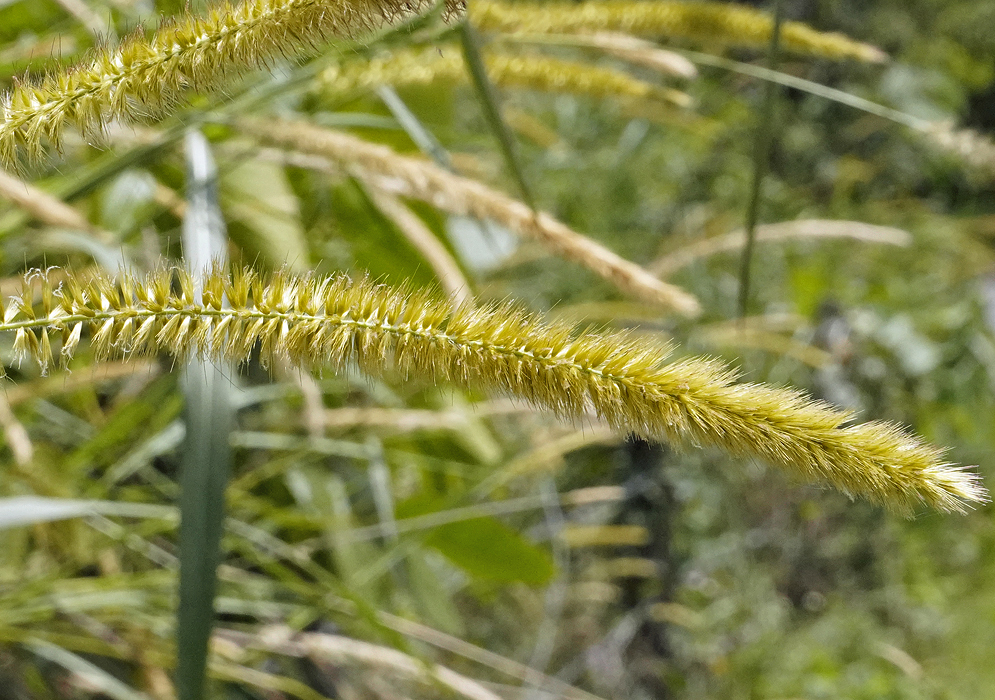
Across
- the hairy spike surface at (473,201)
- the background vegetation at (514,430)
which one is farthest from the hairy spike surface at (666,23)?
the hairy spike surface at (473,201)

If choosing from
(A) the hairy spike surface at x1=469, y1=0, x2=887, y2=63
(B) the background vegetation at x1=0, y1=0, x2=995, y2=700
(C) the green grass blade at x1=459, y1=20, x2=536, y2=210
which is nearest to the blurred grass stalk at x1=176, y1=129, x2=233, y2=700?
(B) the background vegetation at x1=0, y1=0, x2=995, y2=700

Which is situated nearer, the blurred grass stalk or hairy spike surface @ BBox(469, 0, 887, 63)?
the blurred grass stalk

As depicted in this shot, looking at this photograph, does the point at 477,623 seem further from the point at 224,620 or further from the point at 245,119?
the point at 245,119

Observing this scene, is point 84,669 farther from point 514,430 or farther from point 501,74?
point 514,430

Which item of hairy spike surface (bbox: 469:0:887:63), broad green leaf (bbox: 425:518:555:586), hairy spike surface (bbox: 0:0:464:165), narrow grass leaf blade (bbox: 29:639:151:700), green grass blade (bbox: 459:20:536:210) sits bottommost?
narrow grass leaf blade (bbox: 29:639:151:700)

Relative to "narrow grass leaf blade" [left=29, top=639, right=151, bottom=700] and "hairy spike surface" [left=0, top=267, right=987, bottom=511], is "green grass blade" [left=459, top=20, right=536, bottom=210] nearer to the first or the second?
"hairy spike surface" [left=0, top=267, right=987, bottom=511]

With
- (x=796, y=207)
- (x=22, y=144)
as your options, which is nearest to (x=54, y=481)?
(x=22, y=144)
